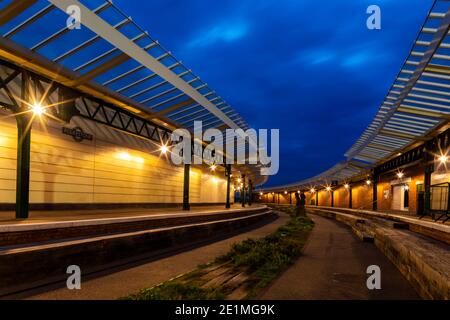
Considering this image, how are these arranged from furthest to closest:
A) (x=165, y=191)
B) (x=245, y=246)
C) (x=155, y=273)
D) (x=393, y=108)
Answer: (x=165, y=191) < (x=393, y=108) < (x=245, y=246) < (x=155, y=273)

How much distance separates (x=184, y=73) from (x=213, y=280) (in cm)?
1018

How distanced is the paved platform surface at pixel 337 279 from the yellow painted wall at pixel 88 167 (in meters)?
11.2

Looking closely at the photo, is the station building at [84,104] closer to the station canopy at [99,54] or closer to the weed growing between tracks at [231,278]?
the station canopy at [99,54]

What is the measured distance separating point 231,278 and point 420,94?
1143cm

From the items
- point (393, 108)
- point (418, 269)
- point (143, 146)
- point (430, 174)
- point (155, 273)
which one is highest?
point (393, 108)

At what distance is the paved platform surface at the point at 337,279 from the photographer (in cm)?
612

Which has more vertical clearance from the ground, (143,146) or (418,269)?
(143,146)

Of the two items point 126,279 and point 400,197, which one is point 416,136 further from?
point 126,279

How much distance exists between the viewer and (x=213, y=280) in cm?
707

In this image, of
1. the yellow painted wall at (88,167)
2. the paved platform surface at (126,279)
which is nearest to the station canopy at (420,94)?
the paved platform surface at (126,279)

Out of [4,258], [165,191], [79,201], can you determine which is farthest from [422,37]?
[165,191]

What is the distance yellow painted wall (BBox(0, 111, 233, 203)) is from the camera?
43.8 feet

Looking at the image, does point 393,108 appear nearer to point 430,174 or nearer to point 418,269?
point 430,174

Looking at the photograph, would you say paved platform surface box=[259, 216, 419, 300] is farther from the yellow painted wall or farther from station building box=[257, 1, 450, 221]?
the yellow painted wall
